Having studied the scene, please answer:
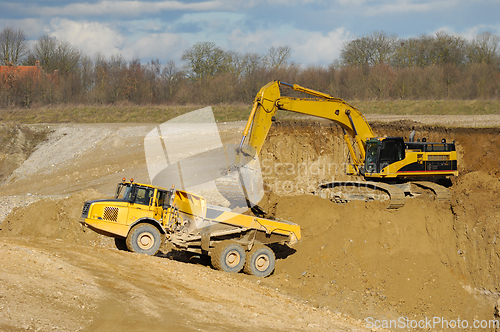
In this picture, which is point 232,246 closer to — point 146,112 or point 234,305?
point 234,305

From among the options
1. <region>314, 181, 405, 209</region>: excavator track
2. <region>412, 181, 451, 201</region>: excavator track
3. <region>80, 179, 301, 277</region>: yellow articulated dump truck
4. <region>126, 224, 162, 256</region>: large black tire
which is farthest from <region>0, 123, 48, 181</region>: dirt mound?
<region>412, 181, 451, 201</region>: excavator track

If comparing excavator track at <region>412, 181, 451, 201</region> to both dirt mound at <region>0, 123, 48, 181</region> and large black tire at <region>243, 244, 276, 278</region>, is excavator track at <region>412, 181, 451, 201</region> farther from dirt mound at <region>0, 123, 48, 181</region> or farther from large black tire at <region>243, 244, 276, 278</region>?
dirt mound at <region>0, 123, 48, 181</region>

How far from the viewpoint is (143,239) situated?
10805mm

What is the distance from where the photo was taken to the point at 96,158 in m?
26.0

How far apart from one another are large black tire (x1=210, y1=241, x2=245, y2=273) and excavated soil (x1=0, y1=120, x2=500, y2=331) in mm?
307

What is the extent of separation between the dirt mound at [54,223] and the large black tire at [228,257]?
4971 millimetres

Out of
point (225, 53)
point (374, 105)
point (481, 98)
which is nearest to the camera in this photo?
point (481, 98)

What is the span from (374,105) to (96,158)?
19.7m

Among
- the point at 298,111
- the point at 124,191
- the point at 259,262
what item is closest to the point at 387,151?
the point at 298,111

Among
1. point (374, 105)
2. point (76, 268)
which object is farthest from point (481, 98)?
point (76, 268)

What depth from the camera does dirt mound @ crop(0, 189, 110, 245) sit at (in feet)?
46.9

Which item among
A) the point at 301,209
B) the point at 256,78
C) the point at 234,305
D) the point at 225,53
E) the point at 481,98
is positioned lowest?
the point at 234,305

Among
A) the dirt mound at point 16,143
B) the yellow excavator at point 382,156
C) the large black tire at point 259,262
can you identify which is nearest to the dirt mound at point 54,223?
the large black tire at point 259,262

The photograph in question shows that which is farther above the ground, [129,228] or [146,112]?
[146,112]
